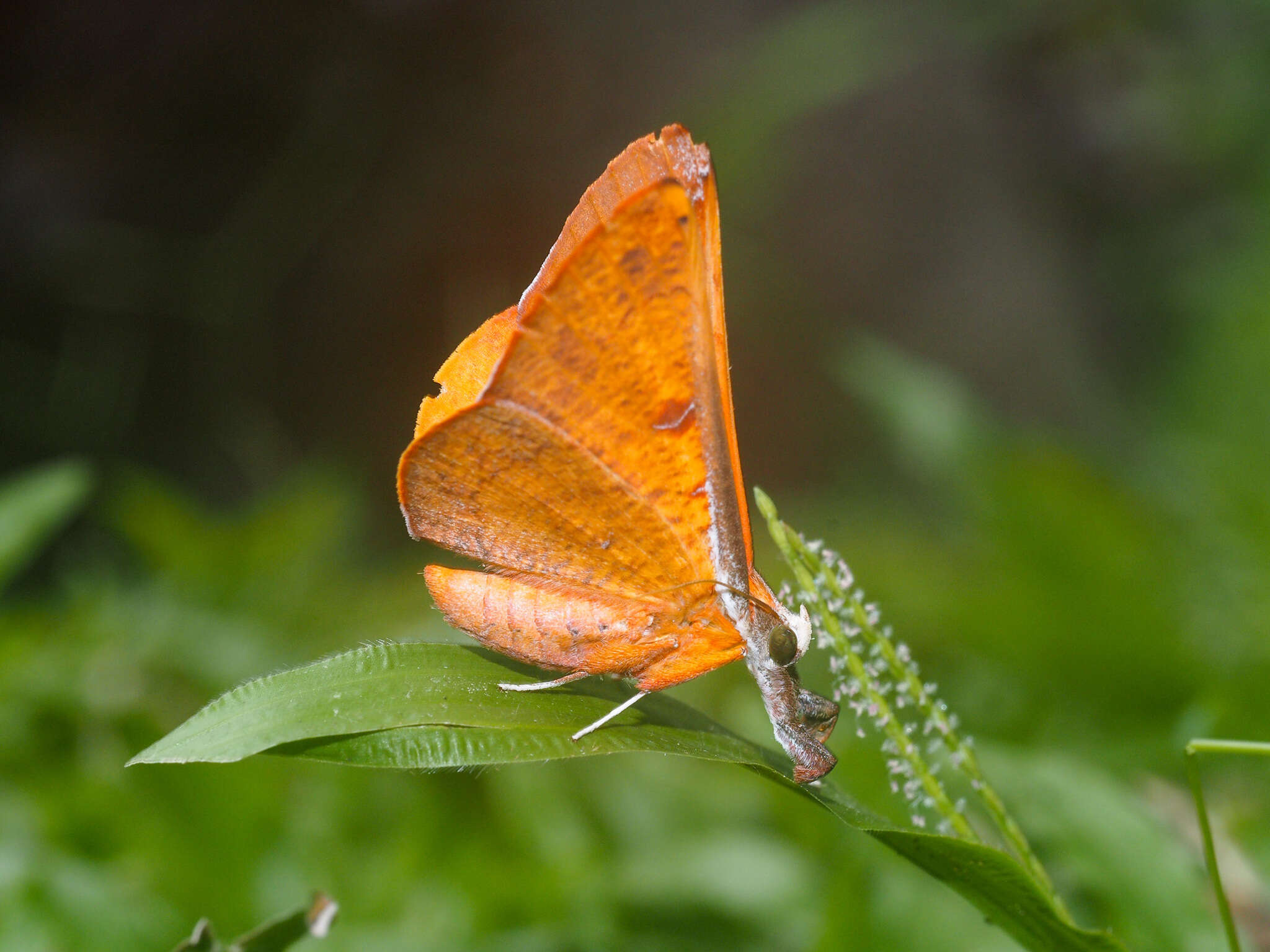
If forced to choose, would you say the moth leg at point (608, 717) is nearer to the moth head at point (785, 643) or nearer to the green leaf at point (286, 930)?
the moth head at point (785, 643)

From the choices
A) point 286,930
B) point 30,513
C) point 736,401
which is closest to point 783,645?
point 286,930

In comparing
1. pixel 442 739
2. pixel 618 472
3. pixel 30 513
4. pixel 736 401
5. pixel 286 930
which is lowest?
pixel 736 401

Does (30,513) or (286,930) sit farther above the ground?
(30,513)

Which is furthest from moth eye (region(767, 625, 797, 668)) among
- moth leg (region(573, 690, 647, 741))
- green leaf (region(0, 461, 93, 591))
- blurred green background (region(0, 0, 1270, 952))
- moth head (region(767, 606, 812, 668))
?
green leaf (region(0, 461, 93, 591))

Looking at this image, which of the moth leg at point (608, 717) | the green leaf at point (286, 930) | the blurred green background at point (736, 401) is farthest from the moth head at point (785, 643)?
the green leaf at point (286, 930)

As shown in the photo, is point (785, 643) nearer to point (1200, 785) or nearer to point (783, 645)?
point (783, 645)

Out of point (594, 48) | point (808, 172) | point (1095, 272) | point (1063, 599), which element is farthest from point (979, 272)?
point (1063, 599)
